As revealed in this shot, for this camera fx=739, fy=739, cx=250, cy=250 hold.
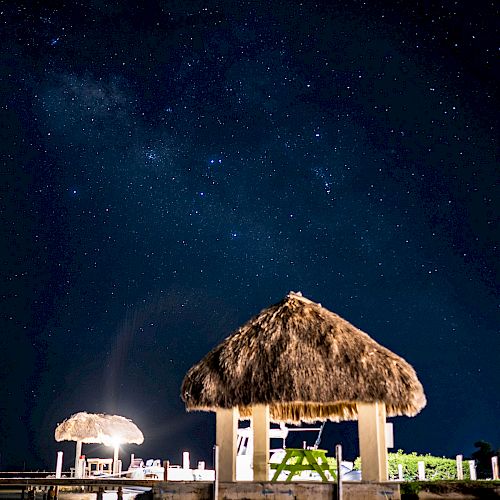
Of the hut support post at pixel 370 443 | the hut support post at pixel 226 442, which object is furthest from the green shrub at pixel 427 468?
the hut support post at pixel 226 442

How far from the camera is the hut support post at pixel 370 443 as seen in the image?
9.20m

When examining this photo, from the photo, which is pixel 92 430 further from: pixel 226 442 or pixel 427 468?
pixel 226 442

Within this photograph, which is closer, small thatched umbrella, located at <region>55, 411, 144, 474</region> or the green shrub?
the green shrub

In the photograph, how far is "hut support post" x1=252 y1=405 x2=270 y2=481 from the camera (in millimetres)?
9836

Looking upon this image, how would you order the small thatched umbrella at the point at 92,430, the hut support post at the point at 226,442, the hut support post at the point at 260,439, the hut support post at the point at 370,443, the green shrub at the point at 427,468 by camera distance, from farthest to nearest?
the small thatched umbrella at the point at 92,430
the green shrub at the point at 427,468
the hut support post at the point at 260,439
the hut support post at the point at 226,442
the hut support post at the point at 370,443

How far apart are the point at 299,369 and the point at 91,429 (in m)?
13.8

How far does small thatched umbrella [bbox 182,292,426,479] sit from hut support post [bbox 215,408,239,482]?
14cm

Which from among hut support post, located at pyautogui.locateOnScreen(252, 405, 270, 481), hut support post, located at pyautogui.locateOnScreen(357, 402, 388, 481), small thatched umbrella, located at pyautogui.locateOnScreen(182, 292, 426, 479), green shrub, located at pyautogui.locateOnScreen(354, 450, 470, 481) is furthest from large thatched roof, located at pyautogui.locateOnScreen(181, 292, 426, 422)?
green shrub, located at pyautogui.locateOnScreen(354, 450, 470, 481)

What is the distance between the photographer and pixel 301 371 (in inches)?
369

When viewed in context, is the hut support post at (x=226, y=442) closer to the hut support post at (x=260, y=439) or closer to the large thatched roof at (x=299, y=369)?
the large thatched roof at (x=299, y=369)

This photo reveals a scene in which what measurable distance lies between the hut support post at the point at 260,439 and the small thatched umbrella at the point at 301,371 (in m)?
0.54

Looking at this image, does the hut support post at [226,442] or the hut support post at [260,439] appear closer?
the hut support post at [226,442]

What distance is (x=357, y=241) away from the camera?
4253 cm

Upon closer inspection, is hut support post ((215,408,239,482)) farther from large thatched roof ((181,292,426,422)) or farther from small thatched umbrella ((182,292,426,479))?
large thatched roof ((181,292,426,422))
